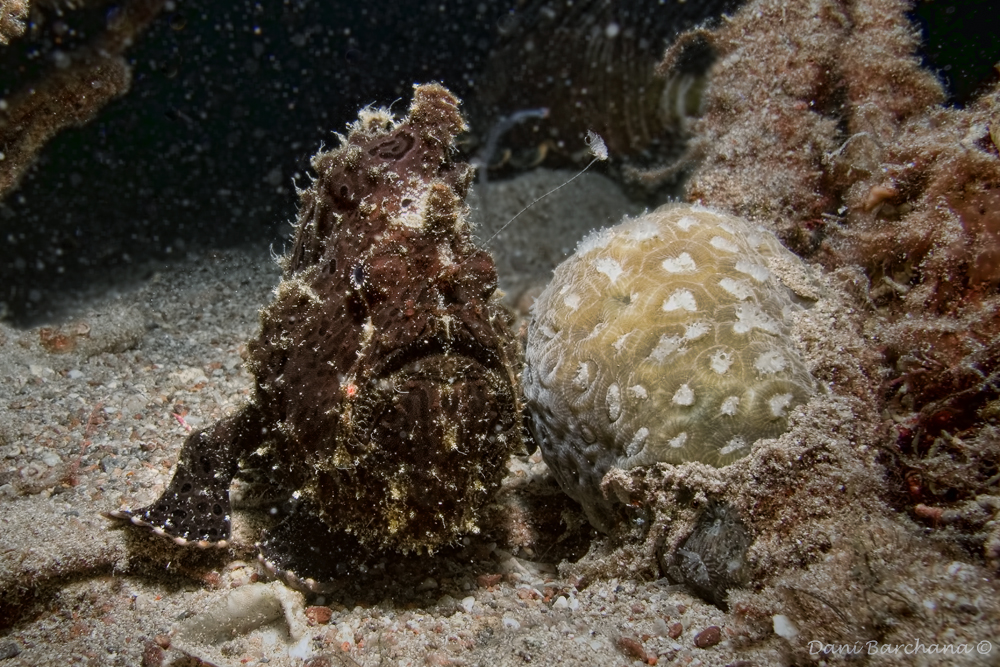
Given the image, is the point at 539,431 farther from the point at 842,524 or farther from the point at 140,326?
the point at 140,326

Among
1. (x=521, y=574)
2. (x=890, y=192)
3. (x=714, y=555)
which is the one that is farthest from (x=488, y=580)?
(x=890, y=192)

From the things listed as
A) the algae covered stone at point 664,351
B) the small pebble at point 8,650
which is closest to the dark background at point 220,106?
the algae covered stone at point 664,351

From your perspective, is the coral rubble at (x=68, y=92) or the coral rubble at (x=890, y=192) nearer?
the coral rubble at (x=890, y=192)

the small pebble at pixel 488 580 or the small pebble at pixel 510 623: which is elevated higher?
the small pebble at pixel 488 580

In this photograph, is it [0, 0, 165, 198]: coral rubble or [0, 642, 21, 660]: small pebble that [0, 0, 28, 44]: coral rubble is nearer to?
[0, 0, 165, 198]: coral rubble

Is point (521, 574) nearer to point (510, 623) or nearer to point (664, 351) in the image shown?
point (510, 623)

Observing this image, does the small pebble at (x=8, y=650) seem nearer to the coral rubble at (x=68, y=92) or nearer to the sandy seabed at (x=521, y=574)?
the sandy seabed at (x=521, y=574)
